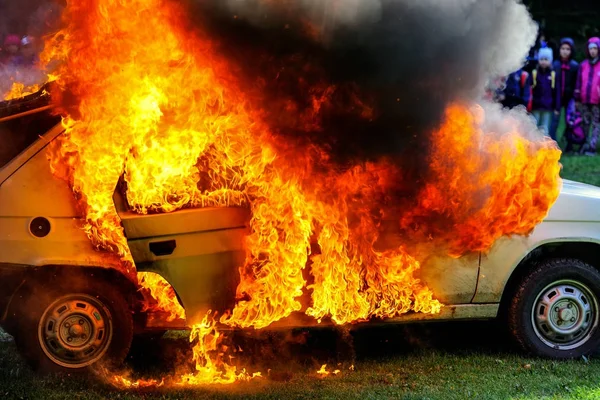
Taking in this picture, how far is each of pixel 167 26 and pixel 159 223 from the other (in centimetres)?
139

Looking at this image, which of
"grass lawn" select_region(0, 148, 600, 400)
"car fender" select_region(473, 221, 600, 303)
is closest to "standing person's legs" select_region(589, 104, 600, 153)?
"grass lawn" select_region(0, 148, 600, 400)

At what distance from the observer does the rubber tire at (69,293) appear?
17.4ft

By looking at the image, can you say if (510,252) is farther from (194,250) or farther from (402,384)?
(194,250)

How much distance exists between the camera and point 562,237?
5.65m

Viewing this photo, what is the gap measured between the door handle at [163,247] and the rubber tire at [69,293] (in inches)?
19.7

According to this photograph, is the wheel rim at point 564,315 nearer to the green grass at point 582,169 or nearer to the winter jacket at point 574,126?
the green grass at point 582,169

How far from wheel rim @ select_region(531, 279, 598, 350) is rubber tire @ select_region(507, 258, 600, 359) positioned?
0.12 ft

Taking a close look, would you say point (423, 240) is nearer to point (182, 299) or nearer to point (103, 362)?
point (182, 299)

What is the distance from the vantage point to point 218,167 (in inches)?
206

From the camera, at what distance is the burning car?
5.19m

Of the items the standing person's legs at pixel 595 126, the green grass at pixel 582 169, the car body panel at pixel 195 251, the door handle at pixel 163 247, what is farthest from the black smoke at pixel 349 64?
the standing person's legs at pixel 595 126

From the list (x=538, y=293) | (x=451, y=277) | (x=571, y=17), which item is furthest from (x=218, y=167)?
(x=571, y=17)

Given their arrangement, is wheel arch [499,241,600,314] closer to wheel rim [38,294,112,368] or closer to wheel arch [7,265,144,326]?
wheel arch [7,265,144,326]

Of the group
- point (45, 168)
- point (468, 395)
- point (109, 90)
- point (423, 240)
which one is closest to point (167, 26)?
point (109, 90)
